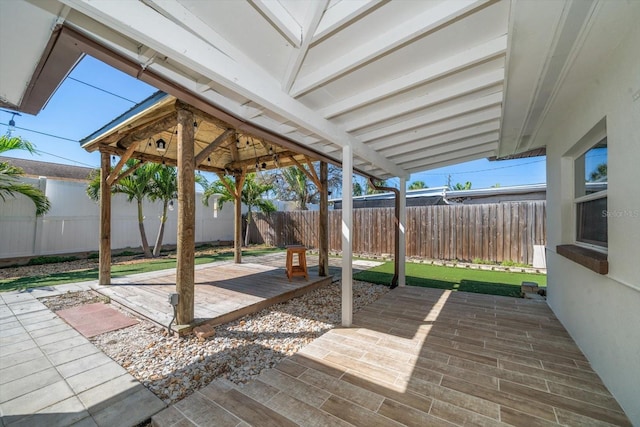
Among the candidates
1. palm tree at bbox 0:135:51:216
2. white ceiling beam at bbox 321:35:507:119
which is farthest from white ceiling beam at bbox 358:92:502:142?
palm tree at bbox 0:135:51:216

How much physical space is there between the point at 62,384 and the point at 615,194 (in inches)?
187

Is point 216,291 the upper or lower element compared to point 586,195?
lower

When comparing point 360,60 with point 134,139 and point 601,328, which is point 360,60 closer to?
point 601,328

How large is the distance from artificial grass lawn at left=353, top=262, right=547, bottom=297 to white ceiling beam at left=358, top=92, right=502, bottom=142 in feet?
11.5

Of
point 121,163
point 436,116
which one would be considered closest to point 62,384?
point 121,163

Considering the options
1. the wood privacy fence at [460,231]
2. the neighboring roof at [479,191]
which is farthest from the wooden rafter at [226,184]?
the neighboring roof at [479,191]

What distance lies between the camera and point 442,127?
3.26 metres

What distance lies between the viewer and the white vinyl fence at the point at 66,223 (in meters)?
7.25

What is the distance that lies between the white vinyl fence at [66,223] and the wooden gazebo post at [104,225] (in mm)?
5047

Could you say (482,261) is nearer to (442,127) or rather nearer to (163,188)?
(442,127)

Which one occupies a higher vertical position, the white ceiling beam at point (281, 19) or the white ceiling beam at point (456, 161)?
the white ceiling beam at point (281, 19)

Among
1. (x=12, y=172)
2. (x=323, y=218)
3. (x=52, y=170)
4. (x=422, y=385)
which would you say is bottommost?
(x=422, y=385)

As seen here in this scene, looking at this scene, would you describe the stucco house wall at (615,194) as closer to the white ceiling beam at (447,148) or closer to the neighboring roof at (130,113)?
the white ceiling beam at (447,148)

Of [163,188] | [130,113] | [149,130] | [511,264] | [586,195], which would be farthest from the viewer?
[163,188]
